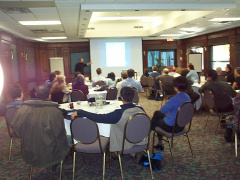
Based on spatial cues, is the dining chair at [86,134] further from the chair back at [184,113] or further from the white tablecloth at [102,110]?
the chair back at [184,113]

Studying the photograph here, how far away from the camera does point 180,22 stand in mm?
9219

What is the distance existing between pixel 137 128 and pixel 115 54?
11.6 metres

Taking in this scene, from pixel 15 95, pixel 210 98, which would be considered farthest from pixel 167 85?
pixel 15 95

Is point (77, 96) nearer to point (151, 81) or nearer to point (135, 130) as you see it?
point (135, 130)

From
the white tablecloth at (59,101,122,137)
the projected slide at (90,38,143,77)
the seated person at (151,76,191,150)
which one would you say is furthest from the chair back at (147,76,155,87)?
the seated person at (151,76,191,150)

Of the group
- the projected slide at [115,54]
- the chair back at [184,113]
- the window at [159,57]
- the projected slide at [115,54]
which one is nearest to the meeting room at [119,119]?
the chair back at [184,113]

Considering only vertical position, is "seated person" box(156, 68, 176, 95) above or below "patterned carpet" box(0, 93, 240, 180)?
above

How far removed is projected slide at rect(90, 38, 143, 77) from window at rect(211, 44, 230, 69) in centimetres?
387

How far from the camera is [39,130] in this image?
9.42ft

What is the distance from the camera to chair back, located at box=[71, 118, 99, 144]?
118 inches

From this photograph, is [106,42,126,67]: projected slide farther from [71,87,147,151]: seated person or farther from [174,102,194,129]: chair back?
[71,87,147,151]: seated person

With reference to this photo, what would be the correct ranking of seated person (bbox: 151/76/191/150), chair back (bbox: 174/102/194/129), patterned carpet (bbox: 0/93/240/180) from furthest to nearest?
seated person (bbox: 151/76/191/150), chair back (bbox: 174/102/194/129), patterned carpet (bbox: 0/93/240/180)

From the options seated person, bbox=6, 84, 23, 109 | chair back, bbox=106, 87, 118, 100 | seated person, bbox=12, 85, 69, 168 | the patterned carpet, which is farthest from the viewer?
chair back, bbox=106, 87, 118, 100

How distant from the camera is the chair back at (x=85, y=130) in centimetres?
300
